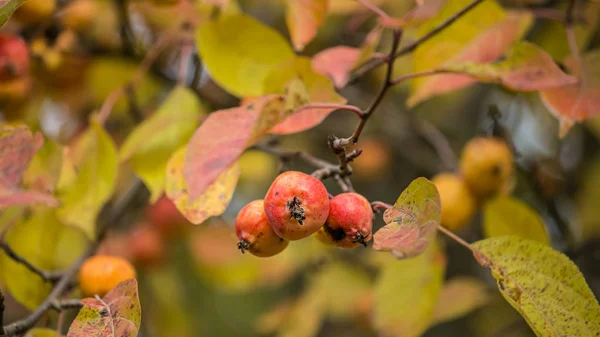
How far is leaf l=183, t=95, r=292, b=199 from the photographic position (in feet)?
2.24

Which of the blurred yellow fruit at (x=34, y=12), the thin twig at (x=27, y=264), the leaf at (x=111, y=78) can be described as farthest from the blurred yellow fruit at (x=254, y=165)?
the thin twig at (x=27, y=264)

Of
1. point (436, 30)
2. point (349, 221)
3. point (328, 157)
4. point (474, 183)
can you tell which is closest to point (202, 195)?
Result: point (349, 221)

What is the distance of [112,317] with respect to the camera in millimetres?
705

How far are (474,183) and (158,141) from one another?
2.12 ft

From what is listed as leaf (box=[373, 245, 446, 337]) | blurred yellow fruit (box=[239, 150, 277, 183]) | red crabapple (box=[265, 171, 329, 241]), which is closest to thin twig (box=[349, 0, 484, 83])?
red crabapple (box=[265, 171, 329, 241])

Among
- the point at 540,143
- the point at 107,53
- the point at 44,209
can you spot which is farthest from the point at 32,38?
the point at 540,143

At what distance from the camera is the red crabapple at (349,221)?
70cm

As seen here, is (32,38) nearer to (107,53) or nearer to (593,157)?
(107,53)

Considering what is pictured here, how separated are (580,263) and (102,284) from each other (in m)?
1.25

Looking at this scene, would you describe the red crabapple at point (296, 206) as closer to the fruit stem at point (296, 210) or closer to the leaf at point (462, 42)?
the fruit stem at point (296, 210)

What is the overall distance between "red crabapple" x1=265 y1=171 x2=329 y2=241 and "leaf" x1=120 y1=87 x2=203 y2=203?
360 mm

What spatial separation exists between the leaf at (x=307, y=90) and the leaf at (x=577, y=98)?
1.13ft

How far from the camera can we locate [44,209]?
3.83 feet

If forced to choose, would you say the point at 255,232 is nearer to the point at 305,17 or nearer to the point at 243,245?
the point at 243,245
